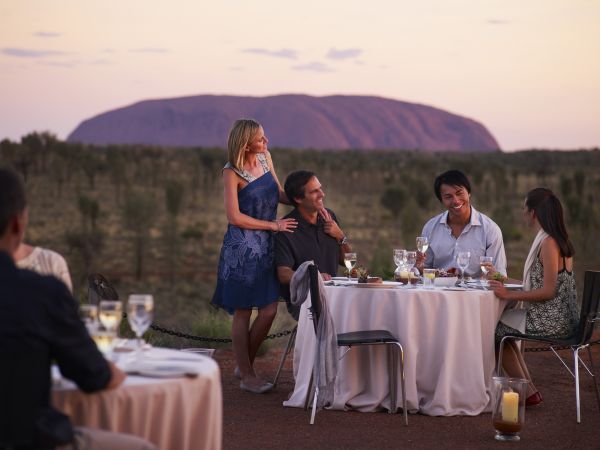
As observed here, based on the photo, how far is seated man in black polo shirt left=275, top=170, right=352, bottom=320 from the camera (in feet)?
23.3

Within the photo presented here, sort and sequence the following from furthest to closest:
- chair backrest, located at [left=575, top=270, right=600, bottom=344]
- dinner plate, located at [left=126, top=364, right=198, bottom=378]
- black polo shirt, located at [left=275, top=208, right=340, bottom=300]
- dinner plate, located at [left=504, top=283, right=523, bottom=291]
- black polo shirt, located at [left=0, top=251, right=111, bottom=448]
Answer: black polo shirt, located at [left=275, top=208, right=340, bottom=300] → dinner plate, located at [left=504, top=283, right=523, bottom=291] → chair backrest, located at [left=575, top=270, right=600, bottom=344] → dinner plate, located at [left=126, top=364, right=198, bottom=378] → black polo shirt, located at [left=0, top=251, right=111, bottom=448]

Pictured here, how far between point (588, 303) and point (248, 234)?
2.36m

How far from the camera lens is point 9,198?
316 centimetres

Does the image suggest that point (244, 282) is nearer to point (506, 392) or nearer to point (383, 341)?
point (383, 341)

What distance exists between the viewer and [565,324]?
6.73 meters

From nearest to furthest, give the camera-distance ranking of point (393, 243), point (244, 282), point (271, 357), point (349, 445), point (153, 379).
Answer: point (153, 379), point (349, 445), point (244, 282), point (271, 357), point (393, 243)

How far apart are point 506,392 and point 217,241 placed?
18.0 m

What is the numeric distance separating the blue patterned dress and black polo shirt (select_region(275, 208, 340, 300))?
0.12 m

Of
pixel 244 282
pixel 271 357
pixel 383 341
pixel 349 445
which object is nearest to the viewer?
pixel 349 445

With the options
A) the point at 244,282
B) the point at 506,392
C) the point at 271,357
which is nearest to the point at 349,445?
the point at 506,392

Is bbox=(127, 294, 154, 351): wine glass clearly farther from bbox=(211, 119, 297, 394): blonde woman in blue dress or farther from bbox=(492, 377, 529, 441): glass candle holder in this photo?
bbox=(211, 119, 297, 394): blonde woman in blue dress

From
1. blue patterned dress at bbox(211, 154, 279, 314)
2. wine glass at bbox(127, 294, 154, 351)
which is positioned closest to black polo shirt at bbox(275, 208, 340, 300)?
blue patterned dress at bbox(211, 154, 279, 314)

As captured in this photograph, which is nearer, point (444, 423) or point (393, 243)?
point (444, 423)

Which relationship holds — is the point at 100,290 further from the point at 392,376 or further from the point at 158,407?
the point at 158,407
